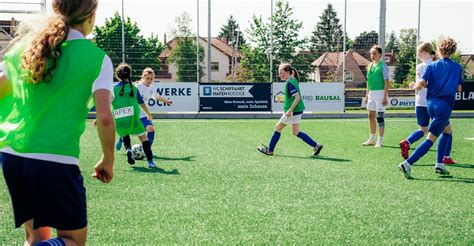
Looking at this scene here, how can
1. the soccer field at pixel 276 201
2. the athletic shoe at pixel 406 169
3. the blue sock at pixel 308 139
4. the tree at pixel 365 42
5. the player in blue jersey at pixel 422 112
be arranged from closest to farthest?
the soccer field at pixel 276 201 < the athletic shoe at pixel 406 169 < the player in blue jersey at pixel 422 112 < the blue sock at pixel 308 139 < the tree at pixel 365 42

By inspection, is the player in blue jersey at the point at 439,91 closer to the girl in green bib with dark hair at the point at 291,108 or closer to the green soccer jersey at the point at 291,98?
the girl in green bib with dark hair at the point at 291,108

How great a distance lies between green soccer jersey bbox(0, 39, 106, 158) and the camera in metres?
2.58

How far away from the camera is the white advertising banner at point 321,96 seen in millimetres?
24188

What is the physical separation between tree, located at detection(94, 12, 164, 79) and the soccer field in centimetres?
1682

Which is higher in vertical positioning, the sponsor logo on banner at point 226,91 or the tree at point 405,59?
the tree at point 405,59

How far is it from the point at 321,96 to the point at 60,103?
2230 cm

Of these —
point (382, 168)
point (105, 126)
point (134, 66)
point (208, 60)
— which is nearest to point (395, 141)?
point (382, 168)

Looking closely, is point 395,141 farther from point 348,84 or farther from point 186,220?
point 348,84

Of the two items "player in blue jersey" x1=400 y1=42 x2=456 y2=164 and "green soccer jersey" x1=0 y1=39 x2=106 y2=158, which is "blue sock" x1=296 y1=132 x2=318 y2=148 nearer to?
"player in blue jersey" x1=400 y1=42 x2=456 y2=164

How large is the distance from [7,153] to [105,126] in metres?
0.53

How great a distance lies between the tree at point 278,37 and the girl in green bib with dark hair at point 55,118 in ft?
79.6

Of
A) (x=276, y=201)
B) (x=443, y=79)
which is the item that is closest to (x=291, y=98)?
(x=443, y=79)

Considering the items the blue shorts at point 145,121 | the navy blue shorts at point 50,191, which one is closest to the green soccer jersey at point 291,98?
the blue shorts at point 145,121

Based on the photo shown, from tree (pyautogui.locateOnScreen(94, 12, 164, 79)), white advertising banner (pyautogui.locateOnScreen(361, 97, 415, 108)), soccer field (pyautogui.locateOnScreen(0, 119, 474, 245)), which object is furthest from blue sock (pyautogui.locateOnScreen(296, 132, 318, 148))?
white advertising banner (pyautogui.locateOnScreen(361, 97, 415, 108))
